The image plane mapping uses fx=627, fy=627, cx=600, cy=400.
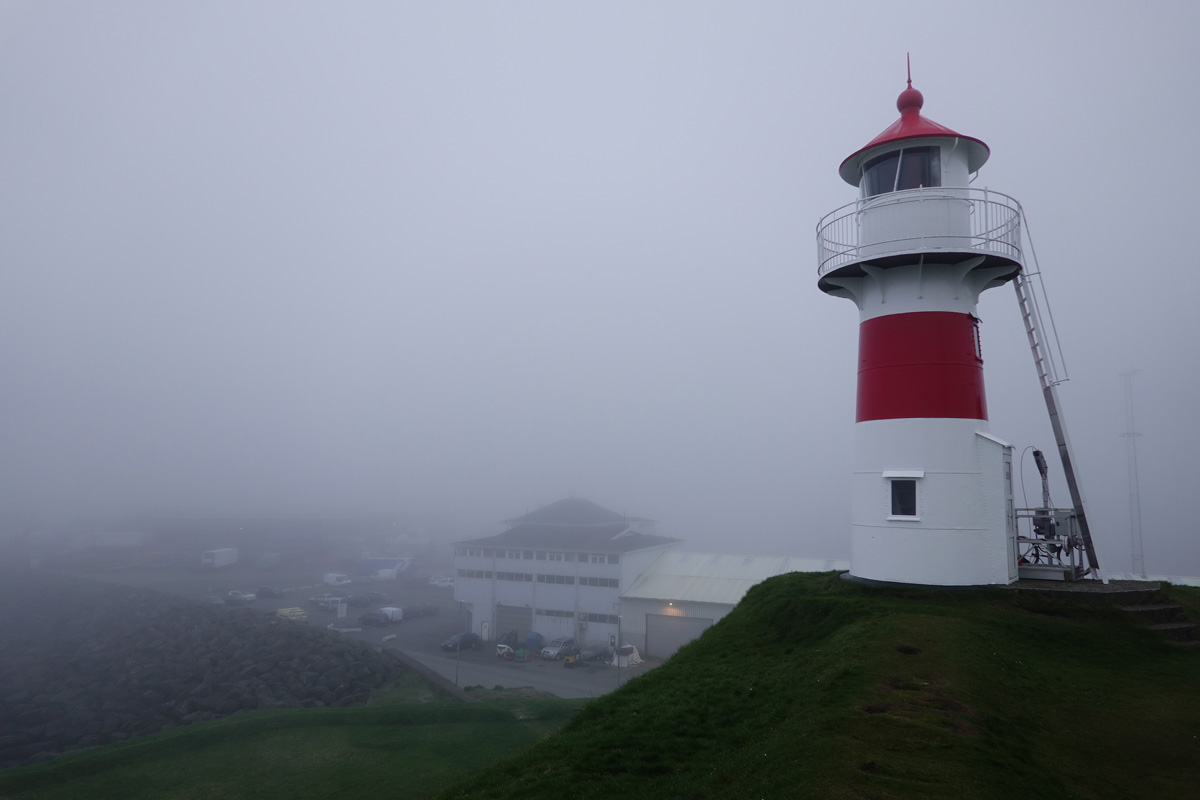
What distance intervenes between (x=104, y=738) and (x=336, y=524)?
112 meters

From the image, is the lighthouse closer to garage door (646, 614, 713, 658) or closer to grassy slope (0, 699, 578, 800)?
grassy slope (0, 699, 578, 800)

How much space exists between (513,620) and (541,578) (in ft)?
14.8

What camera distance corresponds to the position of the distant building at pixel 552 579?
47.1 metres

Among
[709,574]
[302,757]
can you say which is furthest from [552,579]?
[302,757]

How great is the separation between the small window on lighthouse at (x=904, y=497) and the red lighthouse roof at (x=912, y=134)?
22.9 feet

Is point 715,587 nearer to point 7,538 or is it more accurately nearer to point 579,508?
point 579,508

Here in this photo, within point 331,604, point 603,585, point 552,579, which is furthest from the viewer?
point 331,604

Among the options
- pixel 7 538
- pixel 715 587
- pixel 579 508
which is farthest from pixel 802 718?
pixel 7 538

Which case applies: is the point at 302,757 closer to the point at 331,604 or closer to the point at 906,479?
the point at 906,479

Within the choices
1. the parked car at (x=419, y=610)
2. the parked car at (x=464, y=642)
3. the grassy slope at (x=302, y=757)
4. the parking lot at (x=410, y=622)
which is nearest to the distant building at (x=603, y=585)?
the parked car at (x=464, y=642)

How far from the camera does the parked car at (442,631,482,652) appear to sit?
154 feet

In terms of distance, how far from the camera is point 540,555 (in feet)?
167

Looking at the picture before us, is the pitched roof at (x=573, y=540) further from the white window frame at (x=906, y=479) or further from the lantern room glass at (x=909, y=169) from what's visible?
the lantern room glass at (x=909, y=169)

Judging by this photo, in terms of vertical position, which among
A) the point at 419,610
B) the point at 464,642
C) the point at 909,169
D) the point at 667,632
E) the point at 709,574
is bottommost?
the point at 419,610
